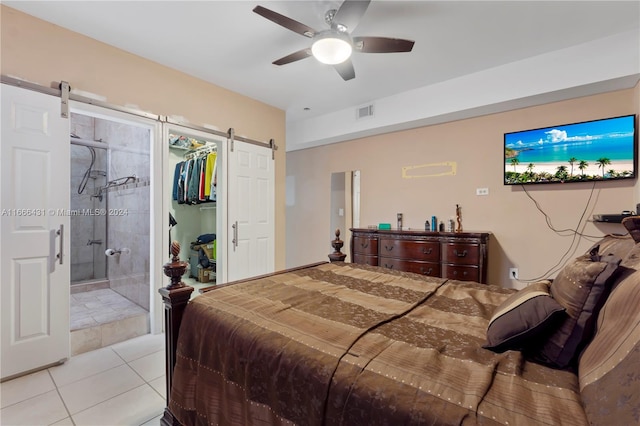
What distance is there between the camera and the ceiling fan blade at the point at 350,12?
178 centimetres

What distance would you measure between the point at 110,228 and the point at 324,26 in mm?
3913

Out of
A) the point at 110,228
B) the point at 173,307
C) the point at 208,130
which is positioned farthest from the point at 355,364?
the point at 110,228

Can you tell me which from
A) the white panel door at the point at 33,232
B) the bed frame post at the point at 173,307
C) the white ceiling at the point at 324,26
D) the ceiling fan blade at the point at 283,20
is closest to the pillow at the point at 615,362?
the bed frame post at the point at 173,307

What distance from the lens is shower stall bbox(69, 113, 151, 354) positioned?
297cm

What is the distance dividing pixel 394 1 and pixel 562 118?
2.26 metres

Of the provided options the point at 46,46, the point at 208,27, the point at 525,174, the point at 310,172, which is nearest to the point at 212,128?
the point at 208,27

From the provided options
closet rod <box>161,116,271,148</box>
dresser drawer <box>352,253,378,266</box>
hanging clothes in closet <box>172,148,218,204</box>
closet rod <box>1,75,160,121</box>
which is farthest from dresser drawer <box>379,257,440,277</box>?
closet rod <box>1,75,160,121</box>

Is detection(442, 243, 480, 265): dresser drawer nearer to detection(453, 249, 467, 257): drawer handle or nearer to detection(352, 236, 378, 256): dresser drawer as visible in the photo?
detection(453, 249, 467, 257): drawer handle

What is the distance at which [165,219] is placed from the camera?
118 inches

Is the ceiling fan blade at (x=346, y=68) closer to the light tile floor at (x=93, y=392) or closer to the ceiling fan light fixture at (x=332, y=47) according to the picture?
the ceiling fan light fixture at (x=332, y=47)

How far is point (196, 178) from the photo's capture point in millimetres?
4395

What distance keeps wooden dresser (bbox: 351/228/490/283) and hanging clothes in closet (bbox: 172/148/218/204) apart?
228 cm

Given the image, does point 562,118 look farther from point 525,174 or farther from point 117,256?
point 117,256

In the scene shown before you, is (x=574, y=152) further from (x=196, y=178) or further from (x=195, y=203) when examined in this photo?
(x=195, y=203)
